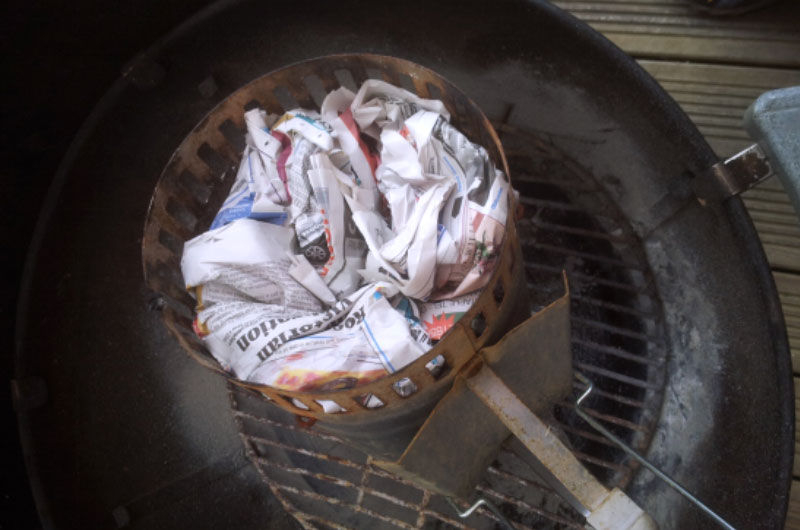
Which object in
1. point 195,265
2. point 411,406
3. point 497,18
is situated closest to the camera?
point 411,406

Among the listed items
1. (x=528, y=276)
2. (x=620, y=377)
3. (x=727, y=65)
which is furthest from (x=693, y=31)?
(x=620, y=377)

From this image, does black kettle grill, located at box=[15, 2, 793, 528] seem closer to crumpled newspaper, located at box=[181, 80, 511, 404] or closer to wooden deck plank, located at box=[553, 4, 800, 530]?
crumpled newspaper, located at box=[181, 80, 511, 404]

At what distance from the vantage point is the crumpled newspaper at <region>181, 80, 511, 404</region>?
72 centimetres

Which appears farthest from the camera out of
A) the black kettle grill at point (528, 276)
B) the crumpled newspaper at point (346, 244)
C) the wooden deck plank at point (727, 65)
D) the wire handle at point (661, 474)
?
the wooden deck plank at point (727, 65)

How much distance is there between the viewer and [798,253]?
3.52ft

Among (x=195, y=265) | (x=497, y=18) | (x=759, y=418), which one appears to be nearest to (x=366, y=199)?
(x=195, y=265)

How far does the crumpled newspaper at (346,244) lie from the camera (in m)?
0.72

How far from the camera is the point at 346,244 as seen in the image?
0.84 m

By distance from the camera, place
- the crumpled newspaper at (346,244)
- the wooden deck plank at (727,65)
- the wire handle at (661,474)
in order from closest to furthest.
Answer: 1. the wire handle at (661,474)
2. the crumpled newspaper at (346,244)
3. the wooden deck plank at (727,65)

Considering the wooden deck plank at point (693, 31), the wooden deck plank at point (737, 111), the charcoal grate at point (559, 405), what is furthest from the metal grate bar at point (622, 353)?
the wooden deck plank at point (693, 31)

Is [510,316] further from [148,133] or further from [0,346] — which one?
[0,346]

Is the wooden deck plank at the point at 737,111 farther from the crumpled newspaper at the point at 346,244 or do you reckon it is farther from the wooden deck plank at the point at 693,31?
the crumpled newspaper at the point at 346,244

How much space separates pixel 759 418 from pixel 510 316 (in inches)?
16.7

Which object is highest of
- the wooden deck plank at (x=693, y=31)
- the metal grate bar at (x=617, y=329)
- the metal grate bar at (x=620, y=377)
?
the wooden deck plank at (x=693, y=31)
